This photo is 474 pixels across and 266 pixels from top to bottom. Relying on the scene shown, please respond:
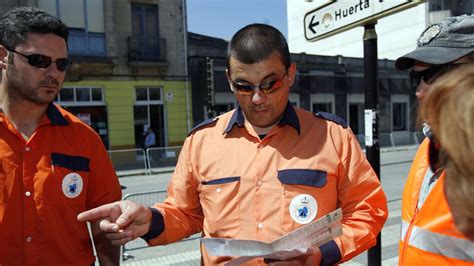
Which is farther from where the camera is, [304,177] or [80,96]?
[80,96]

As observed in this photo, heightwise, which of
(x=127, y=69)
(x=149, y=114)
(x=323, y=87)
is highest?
(x=127, y=69)

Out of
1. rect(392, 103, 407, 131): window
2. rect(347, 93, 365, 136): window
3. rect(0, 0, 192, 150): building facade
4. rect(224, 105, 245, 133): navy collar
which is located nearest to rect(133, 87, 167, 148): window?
rect(0, 0, 192, 150): building facade

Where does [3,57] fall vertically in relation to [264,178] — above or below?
above

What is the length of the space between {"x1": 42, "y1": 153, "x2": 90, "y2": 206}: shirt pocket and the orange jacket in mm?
1757

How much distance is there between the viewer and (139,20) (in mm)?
18703

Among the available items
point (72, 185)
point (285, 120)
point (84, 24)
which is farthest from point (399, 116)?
point (72, 185)

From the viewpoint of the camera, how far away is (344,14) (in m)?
3.10

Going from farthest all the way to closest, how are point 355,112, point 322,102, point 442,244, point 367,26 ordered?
point 355,112
point 322,102
point 367,26
point 442,244

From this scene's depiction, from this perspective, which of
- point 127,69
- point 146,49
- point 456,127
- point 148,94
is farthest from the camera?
point 148,94

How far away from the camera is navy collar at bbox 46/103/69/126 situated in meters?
2.44

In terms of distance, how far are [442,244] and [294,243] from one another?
0.57 m

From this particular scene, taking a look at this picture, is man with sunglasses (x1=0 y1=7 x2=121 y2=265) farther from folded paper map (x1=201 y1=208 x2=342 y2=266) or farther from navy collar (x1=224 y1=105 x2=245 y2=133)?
folded paper map (x1=201 y1=208 x2=342 y2=266)

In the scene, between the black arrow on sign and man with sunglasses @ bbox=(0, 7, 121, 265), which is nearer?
man with sunglasses @ bbox=(0, 7, 121, 265)

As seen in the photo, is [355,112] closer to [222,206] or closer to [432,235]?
[222,206]
